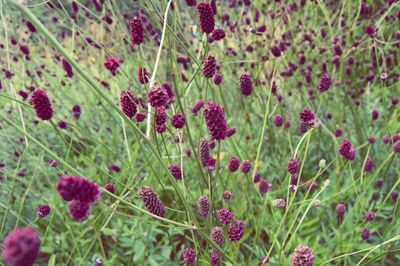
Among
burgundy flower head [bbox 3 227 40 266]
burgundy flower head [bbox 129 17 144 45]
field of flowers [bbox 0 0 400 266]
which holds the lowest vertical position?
field of flowers [bbox 0 0 400 266]

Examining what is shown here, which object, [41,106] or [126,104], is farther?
[126,104]

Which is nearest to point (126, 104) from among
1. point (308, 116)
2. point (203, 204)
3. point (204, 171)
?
point (203, 204)

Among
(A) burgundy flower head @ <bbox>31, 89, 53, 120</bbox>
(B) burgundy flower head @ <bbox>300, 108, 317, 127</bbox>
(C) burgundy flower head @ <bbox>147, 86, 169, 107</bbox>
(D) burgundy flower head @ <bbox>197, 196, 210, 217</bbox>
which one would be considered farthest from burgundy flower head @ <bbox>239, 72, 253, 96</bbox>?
(A) burgundy flower head @ <bbox>31, 89, 53, 120</bbox>

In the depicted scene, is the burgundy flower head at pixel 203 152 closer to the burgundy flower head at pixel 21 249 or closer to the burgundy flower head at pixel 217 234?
the burgundy flower head at pixel 217 234

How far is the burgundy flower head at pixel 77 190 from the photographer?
0.49m

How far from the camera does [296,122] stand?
81.0 inches

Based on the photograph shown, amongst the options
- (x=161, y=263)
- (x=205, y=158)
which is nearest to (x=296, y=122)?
(x=161, y=263)

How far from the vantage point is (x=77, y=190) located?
51 centimetres

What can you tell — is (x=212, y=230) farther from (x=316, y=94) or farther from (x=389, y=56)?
(x=389, y=56)

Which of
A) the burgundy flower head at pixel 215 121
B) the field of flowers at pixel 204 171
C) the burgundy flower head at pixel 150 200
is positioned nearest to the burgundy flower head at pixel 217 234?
the field of flowers at pixel 204 171

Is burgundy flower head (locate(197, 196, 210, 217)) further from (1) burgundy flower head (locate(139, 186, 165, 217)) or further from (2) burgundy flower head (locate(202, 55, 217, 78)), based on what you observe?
(2) burgundy flower head (locate(202, 55, 217, 78))

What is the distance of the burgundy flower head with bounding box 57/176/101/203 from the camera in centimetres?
49

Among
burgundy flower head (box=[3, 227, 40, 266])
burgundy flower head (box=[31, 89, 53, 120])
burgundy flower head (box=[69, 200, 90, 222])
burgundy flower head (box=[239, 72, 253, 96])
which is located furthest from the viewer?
burgundy flower head (box=[239, 72, 253, 96])

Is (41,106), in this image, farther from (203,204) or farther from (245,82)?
(245,82)
